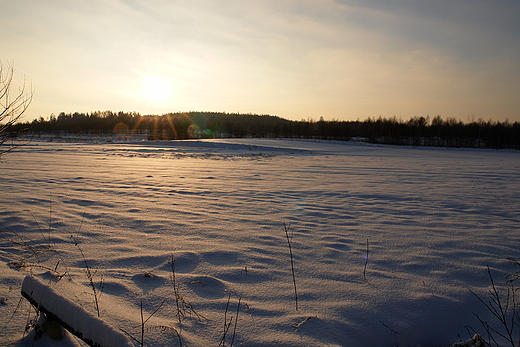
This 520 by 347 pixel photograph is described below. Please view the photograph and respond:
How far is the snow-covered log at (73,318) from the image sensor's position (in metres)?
1.59

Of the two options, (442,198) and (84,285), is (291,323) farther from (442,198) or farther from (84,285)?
(442,198)

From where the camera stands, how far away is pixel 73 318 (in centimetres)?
174

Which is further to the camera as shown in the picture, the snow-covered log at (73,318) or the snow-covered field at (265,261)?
the snow-covered field at (265,261)

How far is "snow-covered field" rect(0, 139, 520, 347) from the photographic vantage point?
7.32ft

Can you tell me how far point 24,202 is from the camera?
5605 millimetres

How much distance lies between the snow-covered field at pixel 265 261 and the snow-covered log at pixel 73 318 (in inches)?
12.5

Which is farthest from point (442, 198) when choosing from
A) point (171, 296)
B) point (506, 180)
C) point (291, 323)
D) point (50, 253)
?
point (50, 253)

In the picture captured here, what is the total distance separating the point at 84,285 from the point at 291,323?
82.5 inches

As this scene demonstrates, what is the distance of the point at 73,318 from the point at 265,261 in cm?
210

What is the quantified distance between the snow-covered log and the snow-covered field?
1.05ft

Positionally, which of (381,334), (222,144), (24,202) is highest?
(222,144)

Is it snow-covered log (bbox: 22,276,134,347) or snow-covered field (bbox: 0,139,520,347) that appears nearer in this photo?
snow-covered log (bbox: 22,276,134,347)

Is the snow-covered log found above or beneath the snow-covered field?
above

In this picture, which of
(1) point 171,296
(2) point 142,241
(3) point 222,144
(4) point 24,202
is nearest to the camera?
(1) point 171,296
